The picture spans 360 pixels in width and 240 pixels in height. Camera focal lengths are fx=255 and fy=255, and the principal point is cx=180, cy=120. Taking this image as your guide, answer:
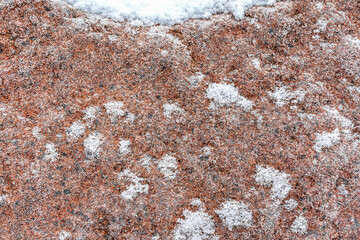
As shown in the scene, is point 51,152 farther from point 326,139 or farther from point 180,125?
point 326,139

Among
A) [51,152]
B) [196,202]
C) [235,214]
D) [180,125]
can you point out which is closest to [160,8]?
[180,125]

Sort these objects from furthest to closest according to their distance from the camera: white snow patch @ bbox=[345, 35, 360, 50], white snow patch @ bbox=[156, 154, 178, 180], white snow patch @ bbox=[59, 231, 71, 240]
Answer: white snow patch @ bbox=[345, 35, 360, 50], white snow patch @ bbox=[156, 154, 178, 180], white snow patch @ bbox=[59, 231, 71, 240]

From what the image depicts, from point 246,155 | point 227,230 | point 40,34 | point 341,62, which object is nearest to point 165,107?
point 246,155

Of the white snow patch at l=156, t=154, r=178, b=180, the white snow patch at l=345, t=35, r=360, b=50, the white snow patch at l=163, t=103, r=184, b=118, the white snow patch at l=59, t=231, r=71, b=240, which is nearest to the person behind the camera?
the white snow patch at l=59, t=231, r=71, b=240

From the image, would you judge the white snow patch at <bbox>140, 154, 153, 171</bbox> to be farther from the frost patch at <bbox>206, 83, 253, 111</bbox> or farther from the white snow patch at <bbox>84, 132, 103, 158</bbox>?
the frost patch at <bbox>206, 83, 253, 111</bbox>

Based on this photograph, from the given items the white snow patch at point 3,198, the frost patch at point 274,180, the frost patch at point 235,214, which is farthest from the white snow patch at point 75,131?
the frost patch at point 274,180

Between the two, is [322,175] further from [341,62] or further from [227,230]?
[341,62]

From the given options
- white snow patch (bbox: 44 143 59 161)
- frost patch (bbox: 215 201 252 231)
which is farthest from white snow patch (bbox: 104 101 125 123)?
frost patch (bbox: 215 201 252 231)
